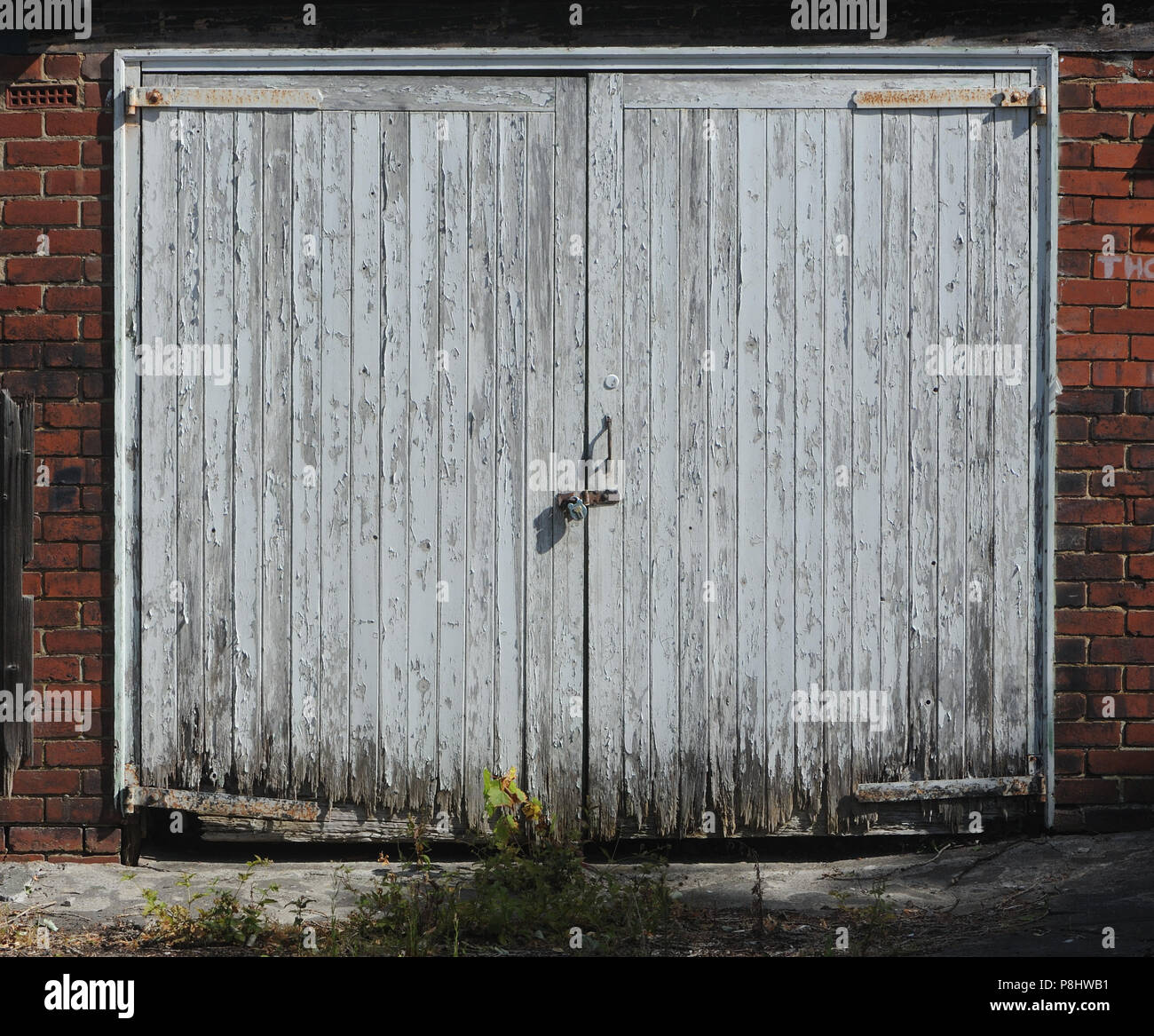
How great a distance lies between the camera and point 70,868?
3.78m

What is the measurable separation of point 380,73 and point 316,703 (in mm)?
2164

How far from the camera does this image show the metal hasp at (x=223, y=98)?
3.77 meters

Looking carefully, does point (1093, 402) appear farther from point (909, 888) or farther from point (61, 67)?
point (61, 67)

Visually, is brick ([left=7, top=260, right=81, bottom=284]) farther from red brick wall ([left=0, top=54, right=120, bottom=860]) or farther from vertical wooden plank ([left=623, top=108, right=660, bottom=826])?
vertical wooden plank ([left=623, top=108, right=660, bottom=826])

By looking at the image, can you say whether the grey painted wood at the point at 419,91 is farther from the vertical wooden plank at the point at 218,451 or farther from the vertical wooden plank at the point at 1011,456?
the vertical wooden plank at the point at 1011,456

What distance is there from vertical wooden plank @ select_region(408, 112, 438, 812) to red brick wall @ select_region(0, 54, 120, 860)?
3.39 feet

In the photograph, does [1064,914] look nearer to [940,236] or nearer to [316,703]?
[940,236]

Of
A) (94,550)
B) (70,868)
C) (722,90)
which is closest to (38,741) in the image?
(70,868)

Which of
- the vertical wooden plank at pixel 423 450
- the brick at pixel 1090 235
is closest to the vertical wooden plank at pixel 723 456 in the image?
the vertical wooden plank at pixel 423 450

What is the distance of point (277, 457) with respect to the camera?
12.5ft

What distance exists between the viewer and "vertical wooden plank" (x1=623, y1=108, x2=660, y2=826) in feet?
12.5

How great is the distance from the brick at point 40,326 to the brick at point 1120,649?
3.69 metres

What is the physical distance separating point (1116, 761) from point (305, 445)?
3.01 metres

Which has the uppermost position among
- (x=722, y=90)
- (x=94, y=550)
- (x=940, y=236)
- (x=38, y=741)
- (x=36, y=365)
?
(x=722, y=90)
